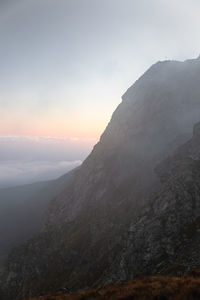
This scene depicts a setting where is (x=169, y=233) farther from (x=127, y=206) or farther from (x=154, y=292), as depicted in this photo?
(x=127, y=206)

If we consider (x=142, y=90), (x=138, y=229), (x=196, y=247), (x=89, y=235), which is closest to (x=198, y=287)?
(x=196, y=247)

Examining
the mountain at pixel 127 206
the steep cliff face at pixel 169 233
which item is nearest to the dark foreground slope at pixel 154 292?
the steep cliff face at pixel 169 233

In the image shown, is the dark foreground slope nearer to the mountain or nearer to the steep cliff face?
the steep cliff face

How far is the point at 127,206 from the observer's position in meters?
112

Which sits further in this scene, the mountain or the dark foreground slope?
the mountain

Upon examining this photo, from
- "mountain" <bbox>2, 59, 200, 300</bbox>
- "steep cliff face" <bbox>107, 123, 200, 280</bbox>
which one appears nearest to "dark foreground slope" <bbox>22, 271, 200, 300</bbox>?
"steep cliff face" <bbox>107, 123, 200, 280</bbox>

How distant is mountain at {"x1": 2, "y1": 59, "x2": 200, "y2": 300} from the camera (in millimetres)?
56938

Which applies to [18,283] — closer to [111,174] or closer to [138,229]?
[111,174]

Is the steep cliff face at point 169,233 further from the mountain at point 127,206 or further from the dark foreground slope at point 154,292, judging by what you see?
the dark foreground slope at point 154,292

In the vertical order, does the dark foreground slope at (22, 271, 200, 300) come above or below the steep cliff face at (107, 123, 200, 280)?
above

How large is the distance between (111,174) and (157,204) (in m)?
77.7

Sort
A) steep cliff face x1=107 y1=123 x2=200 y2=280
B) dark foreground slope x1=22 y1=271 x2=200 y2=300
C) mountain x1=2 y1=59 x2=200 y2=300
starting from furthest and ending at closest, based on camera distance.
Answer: mountain x1=2 y1=59 x2=200 y2=300 < steep cliff face x1=107 y1=123 x2=200 y2=280 < dark foreground slope x1=22 y1=271 x2=200 y2=300

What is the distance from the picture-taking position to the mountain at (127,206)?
56.9 metres

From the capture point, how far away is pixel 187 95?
15500cm
